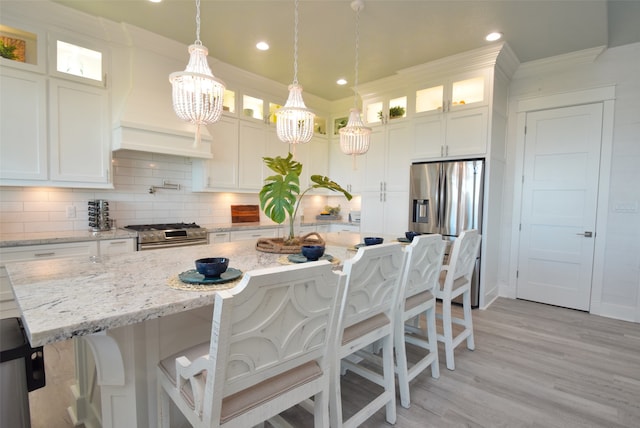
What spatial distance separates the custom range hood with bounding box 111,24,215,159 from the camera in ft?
9.78

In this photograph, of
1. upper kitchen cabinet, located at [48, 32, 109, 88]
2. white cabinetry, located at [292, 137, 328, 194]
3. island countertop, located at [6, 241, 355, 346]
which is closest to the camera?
island countertop, located at [6, 241, 355, 346]

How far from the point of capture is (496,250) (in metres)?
3.81

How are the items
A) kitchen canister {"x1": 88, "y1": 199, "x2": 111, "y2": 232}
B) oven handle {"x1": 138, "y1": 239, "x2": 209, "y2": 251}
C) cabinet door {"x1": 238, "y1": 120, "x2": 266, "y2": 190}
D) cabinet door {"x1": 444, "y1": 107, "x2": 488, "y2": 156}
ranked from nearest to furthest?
oven handle {"x1": 138, "y1": 239, "x2": 209, "y2": 251}, kitchen canister {"x1": 88, "y1": 199, "x2": 111, "y2": 232}, cabinet door {"x1": 444, "y1": 107, "x2": 488, "y2": 156}, cabinet door {"x1": 238, "y1": 120, "x2": 266, "y2": 190}

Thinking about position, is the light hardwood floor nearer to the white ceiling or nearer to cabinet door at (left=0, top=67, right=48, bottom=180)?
cabinet door at (left=0, top=67, right=48, bottom=180)

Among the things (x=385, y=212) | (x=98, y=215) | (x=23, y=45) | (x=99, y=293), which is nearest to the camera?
(x=99, y=293)

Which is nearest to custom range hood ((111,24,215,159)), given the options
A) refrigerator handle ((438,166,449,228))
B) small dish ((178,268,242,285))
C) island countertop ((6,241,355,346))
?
island countertop ((6,241,355,346))

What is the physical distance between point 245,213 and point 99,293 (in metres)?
3.33

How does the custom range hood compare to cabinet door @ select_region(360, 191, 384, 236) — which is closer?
the custom range hood

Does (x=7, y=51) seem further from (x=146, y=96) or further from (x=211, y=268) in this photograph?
(x=211, y=268)

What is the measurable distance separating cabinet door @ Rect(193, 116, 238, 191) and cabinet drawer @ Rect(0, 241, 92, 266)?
4.65ft

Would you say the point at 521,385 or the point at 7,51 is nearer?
the point at 521,385

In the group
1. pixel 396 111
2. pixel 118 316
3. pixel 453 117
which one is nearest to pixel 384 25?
pixel 453 117

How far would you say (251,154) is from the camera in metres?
4.14

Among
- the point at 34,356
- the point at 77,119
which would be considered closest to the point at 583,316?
the point at 34,356
